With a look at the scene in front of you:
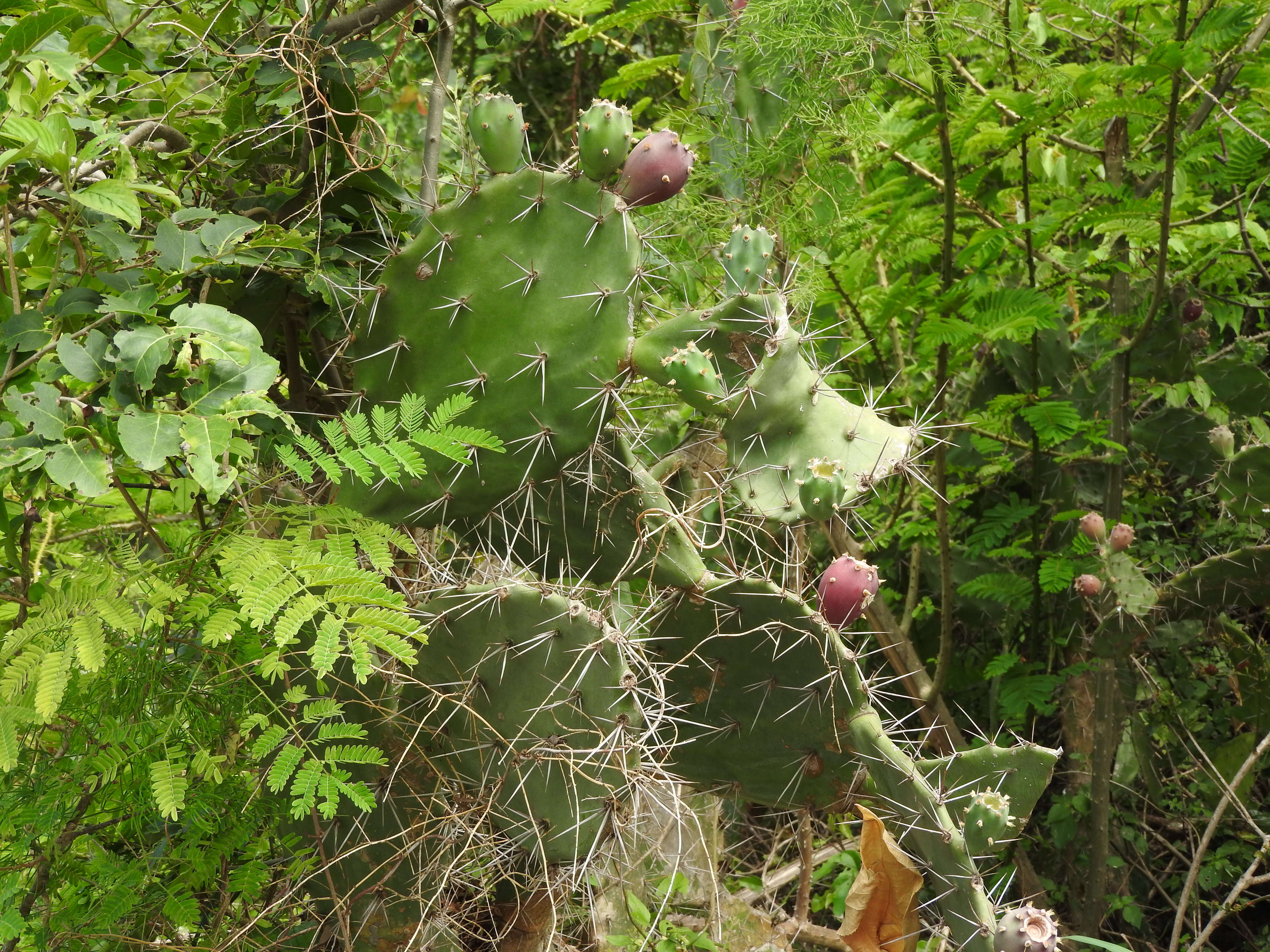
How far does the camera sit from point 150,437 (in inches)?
38.7

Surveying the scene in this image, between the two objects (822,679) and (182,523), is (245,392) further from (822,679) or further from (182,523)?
(822,679)

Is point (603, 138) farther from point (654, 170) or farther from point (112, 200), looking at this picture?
point (112, 200)

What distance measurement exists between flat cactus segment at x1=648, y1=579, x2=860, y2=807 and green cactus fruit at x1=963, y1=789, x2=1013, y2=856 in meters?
0.19

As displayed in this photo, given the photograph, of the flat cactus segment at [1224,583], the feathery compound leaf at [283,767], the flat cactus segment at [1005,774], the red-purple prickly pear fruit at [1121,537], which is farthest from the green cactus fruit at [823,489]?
the flat cactus segment at [1224,583]

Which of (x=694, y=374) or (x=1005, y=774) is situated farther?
(x=1005, y=774)

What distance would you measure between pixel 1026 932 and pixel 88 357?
1.27 m

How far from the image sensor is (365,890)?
138 centimetres

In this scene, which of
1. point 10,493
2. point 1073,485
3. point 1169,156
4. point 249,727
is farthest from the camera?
point 1073,485

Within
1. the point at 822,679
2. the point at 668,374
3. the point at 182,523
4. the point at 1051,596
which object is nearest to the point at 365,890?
the point at 182,523

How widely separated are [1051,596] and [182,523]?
200 centimetres

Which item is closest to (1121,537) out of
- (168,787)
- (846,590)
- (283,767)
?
(846,590)

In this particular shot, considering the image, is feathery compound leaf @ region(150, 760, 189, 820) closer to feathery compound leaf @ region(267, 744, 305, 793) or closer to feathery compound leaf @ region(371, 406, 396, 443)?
feathery compound leaf @ region(267, 744, 305, 793)

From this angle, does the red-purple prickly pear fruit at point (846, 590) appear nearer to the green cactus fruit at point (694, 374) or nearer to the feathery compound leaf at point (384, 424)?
the green cactus fruit at point (694, 374)

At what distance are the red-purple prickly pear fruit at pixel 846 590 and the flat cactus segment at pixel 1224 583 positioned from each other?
1.13 m
